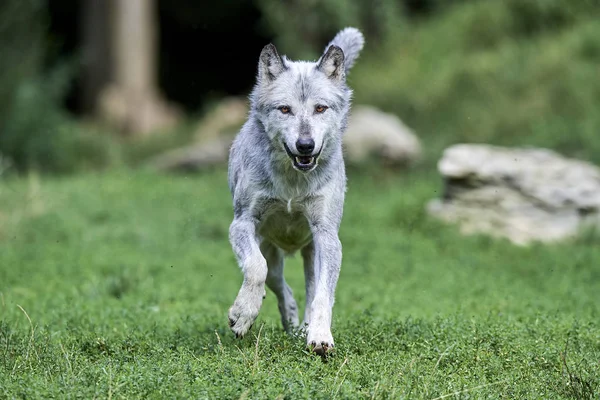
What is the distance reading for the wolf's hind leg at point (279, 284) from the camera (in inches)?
293

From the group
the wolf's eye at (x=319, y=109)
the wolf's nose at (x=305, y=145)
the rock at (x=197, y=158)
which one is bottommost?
the rock at (x=197, y=158)

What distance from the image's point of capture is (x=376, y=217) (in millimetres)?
13422

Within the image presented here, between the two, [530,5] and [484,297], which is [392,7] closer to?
[530,5]

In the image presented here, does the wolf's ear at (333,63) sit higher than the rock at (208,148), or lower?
higher

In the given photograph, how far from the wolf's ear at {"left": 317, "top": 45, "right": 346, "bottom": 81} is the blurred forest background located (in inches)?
373

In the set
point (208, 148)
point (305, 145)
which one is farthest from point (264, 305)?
point (208, 148)

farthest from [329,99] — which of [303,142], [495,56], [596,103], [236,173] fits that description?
[495,56]

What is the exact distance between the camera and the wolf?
6.23m

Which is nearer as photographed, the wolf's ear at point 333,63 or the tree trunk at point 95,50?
the wolf's ear at point 333,63

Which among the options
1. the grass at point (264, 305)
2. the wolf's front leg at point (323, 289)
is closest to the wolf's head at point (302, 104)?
the wolf's front leg at point (323, 289)

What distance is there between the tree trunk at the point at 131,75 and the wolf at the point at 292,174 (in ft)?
51.4

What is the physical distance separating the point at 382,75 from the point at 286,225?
45.6 ft

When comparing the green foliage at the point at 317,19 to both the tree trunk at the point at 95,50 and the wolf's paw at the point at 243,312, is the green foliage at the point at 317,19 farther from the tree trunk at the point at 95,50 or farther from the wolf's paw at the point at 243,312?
the wolf's paw at the point at 243,312

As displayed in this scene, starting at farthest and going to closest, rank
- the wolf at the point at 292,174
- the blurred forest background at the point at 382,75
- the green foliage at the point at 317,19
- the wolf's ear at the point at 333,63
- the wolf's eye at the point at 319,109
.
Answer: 1. the green foliage at the point at 317,19
2. the blurred forest background at the point at 382,75
3. the wolf's ear at the point at 333,63
4. the wolf's eye at the point at 319,109
5. the wolf at the point at 292,174
